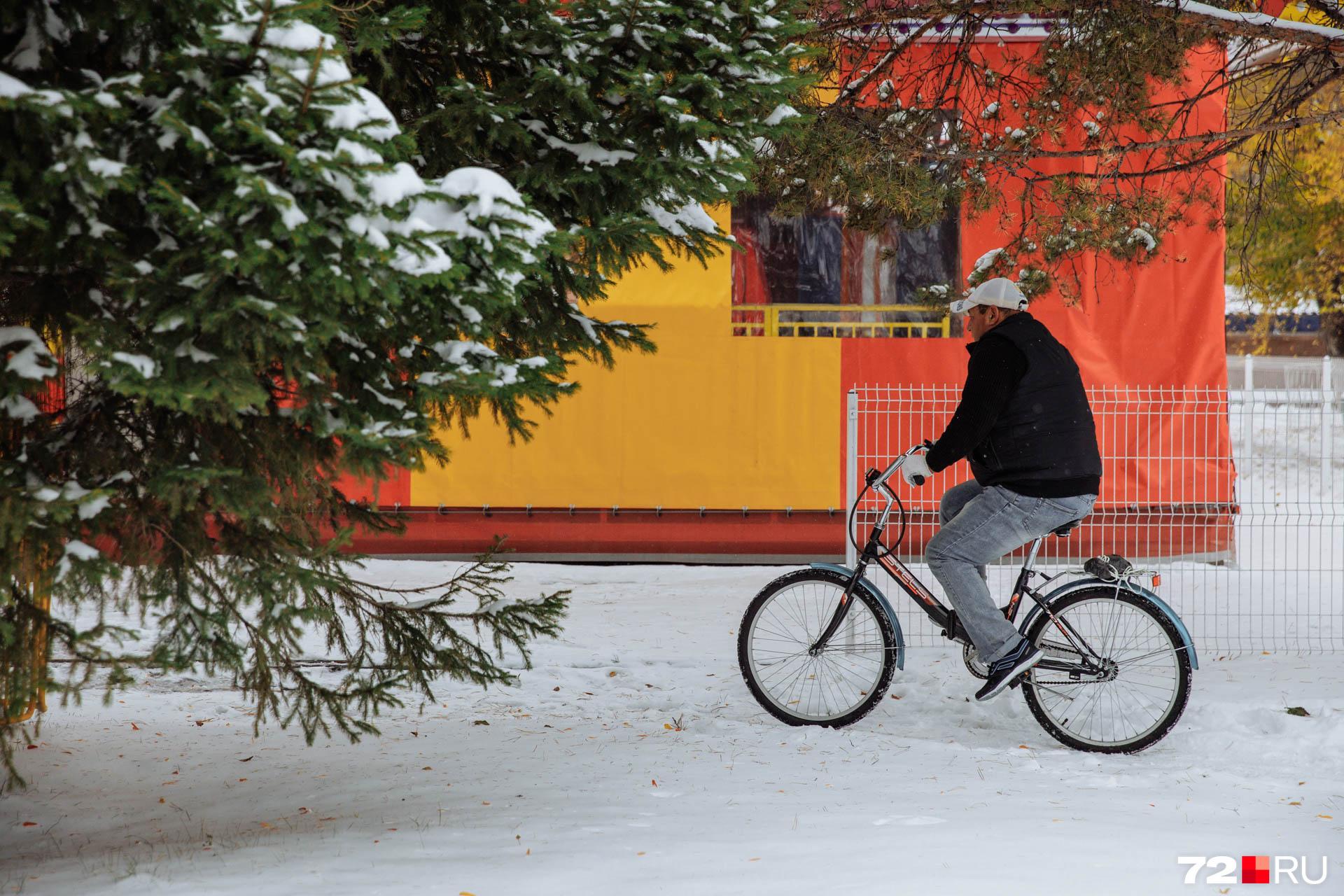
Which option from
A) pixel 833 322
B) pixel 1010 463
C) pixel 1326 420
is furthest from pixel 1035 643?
pixel 833 322

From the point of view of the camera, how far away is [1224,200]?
10.1 m

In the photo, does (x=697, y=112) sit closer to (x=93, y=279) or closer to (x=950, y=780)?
(x=93, y=279)

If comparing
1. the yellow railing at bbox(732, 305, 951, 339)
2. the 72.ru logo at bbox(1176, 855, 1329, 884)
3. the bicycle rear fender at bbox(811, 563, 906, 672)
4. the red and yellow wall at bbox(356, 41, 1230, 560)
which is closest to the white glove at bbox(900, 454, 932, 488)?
the bicycle rear fender at bbox(811, 563, 906, 672)

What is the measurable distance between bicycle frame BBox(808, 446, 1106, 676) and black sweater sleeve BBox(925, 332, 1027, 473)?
255 millimetres

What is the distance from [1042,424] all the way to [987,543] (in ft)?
1.81

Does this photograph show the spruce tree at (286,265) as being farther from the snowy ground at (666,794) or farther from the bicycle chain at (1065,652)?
the bicycle chain at (1065,652)

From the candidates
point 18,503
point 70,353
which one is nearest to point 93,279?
point 70,353

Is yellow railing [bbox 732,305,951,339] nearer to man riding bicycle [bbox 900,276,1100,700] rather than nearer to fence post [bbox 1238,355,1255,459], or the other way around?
fence post [bbox 1238,355,1255,459]

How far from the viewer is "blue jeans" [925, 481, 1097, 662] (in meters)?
5.10

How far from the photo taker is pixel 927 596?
218 inches

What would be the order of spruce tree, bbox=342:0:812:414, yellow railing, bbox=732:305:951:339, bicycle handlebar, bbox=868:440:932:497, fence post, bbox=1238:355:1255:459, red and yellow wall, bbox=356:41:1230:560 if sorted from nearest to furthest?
spruce tree, bbox=342:0:812:414
bicycle handlebar, bbox=868:440:932:497
fence post, bbox=1238:355:1255:459
red and yellow wall, bbox=356:41:1230:560
yellow railing, bbox=732:305:951:339

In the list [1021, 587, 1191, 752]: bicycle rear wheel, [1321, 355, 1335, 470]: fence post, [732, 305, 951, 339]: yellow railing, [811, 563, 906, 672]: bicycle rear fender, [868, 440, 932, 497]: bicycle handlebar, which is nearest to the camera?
[1021, 587, 1191, 752]: bicycle rear wheel

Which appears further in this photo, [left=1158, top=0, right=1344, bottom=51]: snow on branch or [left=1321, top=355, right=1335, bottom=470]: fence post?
[left=1321, top=355, right=1335, bottom=470]: fence post

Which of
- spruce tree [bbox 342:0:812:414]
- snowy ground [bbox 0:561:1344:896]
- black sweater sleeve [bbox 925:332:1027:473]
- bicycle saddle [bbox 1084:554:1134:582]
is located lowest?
snowy ground [bbox 0:561:1344:896]
